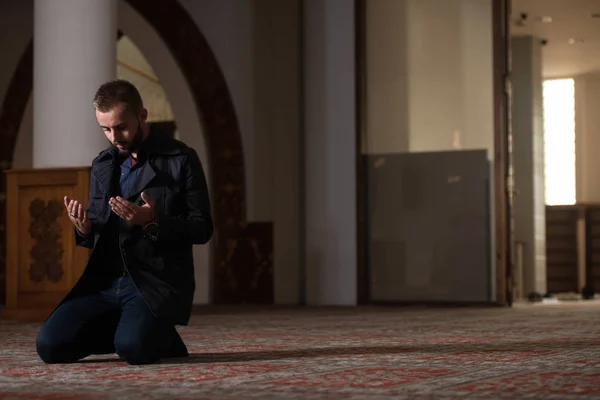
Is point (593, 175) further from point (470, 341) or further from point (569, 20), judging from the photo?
point (470, 341)

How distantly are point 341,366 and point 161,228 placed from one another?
0.71 metres

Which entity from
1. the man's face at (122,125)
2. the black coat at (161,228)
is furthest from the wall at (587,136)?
the man's face at (122,125)

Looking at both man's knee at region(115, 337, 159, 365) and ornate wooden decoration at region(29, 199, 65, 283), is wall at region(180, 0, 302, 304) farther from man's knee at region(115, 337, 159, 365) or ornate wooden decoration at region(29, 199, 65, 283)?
man's knee at region(115, 337, 159, 365)

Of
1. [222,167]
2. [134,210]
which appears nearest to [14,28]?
A: [222,167]

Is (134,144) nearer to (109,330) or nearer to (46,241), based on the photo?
(109,330)

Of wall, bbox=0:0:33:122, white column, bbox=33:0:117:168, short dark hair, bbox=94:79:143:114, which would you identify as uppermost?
wall, bbox=0:0:33:122

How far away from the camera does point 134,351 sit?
3459 mm

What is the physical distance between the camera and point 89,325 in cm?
362

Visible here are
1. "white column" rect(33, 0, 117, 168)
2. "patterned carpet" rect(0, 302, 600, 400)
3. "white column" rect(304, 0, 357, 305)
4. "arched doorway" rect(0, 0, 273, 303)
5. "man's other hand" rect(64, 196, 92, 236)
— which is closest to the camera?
"patterned carpet" rect(0, 302, 600, 400)

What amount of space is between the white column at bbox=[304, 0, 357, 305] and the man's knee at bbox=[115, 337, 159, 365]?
5721 millimetres

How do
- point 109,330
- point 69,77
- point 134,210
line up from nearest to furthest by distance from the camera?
point 134,210 < point 109,330 < point 69,77

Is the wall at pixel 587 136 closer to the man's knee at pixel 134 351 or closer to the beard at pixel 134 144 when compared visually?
the beard at pixel 134 144

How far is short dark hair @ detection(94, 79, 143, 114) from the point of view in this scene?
3467mm

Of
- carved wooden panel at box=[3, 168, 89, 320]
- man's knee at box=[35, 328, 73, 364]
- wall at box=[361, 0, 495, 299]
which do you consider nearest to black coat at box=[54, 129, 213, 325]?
man's knee at box=[35, 328, 73, 364]
